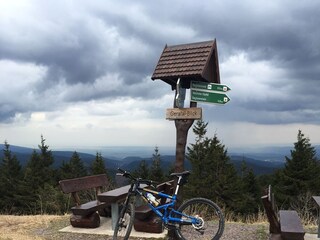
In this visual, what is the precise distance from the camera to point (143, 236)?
624 centimetres

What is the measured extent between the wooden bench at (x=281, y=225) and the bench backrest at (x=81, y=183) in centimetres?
388

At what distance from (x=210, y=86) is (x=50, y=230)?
446 cm

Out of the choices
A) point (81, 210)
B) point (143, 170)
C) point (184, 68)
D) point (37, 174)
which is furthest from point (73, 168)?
point (184, 68)

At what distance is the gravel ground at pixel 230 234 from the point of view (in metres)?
6.36

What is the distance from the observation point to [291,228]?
204 inches

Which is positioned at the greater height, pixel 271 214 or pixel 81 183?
pixel 81 183

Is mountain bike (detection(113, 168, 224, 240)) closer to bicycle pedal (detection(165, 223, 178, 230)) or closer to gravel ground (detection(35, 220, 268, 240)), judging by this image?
bicycle pedal (detection(165, 223, 178, 230))

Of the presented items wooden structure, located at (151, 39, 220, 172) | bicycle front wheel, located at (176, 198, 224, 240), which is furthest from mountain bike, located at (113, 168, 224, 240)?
wooden structure, located at (151, 39, 220, 172)

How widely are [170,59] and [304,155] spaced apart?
103 feet

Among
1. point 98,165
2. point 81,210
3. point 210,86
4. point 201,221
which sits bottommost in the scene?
point 98,165

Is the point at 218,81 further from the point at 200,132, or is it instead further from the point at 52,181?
the point at 52,181

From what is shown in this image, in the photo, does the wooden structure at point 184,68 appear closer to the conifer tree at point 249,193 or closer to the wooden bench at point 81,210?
the wooden bench at point 81,210

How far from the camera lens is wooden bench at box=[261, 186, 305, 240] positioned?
196 inches

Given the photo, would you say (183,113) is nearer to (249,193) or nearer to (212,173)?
(212,173)
